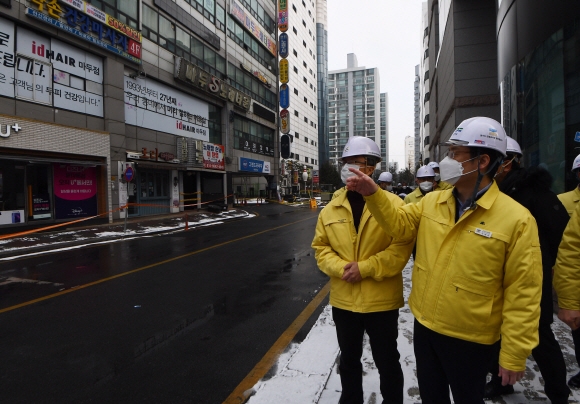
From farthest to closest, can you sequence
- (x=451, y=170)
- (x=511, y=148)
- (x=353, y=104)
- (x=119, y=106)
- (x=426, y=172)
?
(x=353, y=104), (x=119, y=106), (x=426, y=172), (x=511, y=148), (x=451, y=170)

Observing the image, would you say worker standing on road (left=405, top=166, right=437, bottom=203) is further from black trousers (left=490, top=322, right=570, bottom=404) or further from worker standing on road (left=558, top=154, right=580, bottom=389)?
black trousers (left=490, top=322, right=570, bottom=404)

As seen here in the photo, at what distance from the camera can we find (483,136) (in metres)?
2.02

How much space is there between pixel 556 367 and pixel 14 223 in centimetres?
1662

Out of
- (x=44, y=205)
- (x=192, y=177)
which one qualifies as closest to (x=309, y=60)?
(x=192, y=177)

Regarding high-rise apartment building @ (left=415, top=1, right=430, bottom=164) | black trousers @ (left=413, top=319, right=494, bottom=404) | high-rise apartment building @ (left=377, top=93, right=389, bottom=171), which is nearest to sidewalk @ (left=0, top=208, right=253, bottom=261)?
black trousers @ (left=413, top=319, right=494, bottom=404)

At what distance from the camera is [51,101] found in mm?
15047

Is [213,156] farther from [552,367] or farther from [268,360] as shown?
[552,367]

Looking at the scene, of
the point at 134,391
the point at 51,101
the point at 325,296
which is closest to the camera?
the point at 134,391

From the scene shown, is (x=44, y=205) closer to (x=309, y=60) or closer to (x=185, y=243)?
(x=185, y=243)

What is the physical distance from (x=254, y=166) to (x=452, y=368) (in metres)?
33.1

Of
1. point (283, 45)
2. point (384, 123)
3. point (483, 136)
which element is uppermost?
point (384, 123)

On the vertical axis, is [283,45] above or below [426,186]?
above

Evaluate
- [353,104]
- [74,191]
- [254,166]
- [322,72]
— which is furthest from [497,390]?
[353,104]

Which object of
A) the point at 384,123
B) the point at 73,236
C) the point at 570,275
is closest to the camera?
the point at 570,275
